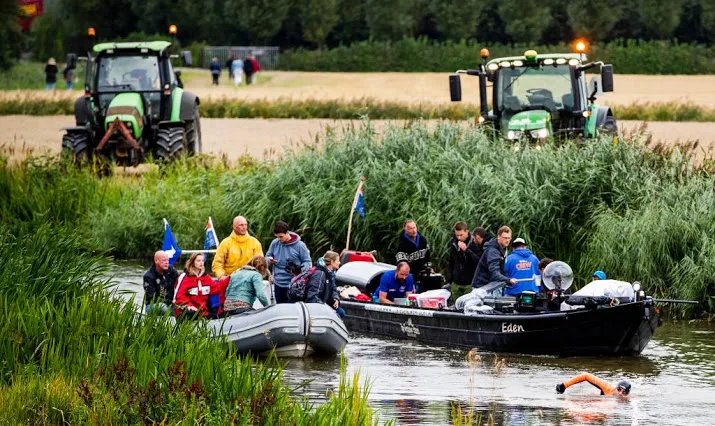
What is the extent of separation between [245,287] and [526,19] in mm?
60554

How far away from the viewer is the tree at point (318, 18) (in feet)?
259

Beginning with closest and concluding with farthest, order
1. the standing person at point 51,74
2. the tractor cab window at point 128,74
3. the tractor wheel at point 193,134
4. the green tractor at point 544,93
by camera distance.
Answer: the green tractor at point 544,93, the tractor cab window at point 128,74, the tractor wheel at point 193,134, the standing person at point 51,74

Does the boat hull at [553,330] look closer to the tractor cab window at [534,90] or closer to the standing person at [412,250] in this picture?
the standing person at [412,250]

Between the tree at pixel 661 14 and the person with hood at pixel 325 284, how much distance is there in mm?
60098

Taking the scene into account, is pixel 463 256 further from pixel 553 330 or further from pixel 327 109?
pixel 327 109

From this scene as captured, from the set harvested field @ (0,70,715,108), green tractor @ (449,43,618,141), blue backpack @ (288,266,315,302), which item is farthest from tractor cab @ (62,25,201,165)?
harvested field @ (0,70,715,108)

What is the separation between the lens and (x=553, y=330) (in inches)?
676

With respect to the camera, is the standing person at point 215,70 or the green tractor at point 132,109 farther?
the standing person at point 215,70

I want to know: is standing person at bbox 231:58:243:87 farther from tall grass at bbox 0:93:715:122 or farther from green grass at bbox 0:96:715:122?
green grass at bbox 0:96:715:122

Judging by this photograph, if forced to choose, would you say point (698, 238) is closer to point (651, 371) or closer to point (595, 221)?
point (595, 221)

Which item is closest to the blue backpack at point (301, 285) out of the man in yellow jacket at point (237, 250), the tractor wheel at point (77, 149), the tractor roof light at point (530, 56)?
the man in yellow jacket at point (237, 250)

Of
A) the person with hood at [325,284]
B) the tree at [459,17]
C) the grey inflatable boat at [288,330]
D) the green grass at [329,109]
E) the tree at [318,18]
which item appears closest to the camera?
the grey inflatable boat at [288,330]

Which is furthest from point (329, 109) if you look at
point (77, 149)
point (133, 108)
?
point (77, 149)

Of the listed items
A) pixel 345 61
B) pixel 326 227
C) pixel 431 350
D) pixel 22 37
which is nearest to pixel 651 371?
pixel 431 350
